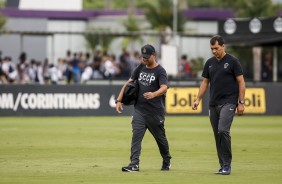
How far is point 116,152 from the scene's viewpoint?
19.2 m

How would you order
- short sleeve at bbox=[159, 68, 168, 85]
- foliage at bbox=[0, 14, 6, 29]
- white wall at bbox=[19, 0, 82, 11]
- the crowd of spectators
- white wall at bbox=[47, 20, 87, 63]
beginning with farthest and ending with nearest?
white wall at bbox=[19, 0, 82, 11]
foliage at bbox=[0, 14, 6, 29]
white wall at bbox=[47, 20, 87, 63]
the crowd of spectators
short sleeve at bbox=[159, 68, 168, 85]

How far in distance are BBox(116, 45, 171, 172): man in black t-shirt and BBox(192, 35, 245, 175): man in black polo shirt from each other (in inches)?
35.0

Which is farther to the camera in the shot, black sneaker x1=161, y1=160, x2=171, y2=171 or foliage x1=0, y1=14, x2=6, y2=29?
foliage x1=0, y1=14, x2=6, y2=29

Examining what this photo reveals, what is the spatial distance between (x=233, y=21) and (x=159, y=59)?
376 cm

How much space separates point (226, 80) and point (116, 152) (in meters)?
4.96

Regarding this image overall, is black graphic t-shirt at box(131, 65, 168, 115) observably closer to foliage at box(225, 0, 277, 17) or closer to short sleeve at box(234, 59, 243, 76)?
short sleeve at box(234, 59, 243, 76)

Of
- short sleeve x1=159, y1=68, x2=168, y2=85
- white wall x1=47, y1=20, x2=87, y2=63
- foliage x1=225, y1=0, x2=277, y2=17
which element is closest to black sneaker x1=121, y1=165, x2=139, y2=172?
short sleeve x1=159, y1=68, x2=168, y2=85

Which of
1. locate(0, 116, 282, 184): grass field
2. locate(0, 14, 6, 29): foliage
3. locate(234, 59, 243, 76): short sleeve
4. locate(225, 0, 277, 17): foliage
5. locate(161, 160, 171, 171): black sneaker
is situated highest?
locate(225, 0, 277, 17): foliage

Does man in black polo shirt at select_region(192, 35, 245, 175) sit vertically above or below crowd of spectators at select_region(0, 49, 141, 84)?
above

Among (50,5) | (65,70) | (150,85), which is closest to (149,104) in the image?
(150,85)

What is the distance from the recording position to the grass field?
14266mm

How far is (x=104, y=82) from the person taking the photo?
37406mm

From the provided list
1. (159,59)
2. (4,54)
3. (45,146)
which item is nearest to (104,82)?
(159,59)

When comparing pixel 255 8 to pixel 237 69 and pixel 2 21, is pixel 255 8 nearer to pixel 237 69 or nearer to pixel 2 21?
pixel 2 21
